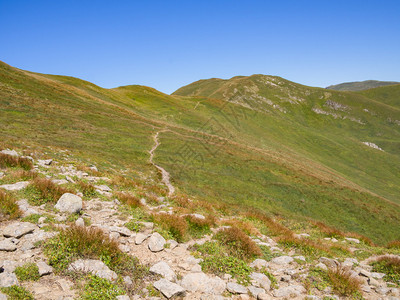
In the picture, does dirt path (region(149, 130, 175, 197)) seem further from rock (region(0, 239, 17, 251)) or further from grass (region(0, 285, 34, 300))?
grass (region(0, 285, 34, 300))

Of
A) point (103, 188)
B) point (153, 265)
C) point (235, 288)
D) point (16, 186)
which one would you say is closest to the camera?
point (235, 288)

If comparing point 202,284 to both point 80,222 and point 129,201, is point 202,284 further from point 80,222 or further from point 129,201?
point 129,201

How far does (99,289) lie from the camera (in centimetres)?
548

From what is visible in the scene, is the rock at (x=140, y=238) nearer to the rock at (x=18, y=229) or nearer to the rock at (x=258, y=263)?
the rock at (x=18, y=229)

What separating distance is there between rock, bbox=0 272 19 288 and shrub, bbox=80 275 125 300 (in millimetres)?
1556

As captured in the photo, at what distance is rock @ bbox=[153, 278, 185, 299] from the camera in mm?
5992

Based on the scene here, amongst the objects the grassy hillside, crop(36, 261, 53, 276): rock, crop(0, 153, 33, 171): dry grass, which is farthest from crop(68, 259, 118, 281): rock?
the grassy hillside

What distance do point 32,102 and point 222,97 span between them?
94.1 m

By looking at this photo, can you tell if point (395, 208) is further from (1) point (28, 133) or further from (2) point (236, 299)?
(1) point (28, 133)

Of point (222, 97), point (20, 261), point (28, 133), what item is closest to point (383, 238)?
point (20, 261)

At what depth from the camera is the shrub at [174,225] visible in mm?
9512

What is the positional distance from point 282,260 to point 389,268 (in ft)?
13.9

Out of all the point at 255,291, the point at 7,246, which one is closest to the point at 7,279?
the point at 7,246

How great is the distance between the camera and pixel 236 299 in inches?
249
